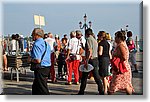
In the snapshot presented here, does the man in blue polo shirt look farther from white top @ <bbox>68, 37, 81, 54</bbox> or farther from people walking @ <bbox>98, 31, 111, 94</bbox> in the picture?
white top @ <bbox>68, 37, 81, 54</bbox>

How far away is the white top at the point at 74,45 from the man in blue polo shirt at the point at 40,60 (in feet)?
7.34

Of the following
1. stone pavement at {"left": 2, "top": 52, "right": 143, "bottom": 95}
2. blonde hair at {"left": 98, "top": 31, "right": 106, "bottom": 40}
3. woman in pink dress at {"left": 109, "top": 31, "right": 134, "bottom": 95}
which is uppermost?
blonde hair at {"left": 98, "top": 31, "right": 106, "bottom": 40}

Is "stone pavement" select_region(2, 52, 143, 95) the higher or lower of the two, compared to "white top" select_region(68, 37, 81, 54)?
lower

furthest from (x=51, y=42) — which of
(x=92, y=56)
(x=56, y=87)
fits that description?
(x=92, y=56)

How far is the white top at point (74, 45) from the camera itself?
7950 mm

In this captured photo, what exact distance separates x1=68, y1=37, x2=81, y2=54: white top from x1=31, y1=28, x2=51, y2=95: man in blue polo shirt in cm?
224

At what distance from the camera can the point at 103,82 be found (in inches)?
266

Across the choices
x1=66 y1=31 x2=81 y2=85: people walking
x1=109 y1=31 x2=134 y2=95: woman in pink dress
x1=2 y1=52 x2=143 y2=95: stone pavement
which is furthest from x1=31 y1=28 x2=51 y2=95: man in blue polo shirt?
x1=66 y1=31 x2=81 y2=85: people walking

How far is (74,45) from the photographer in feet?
26.1

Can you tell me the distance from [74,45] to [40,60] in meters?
2.38

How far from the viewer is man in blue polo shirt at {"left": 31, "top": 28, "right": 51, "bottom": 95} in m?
5.66
